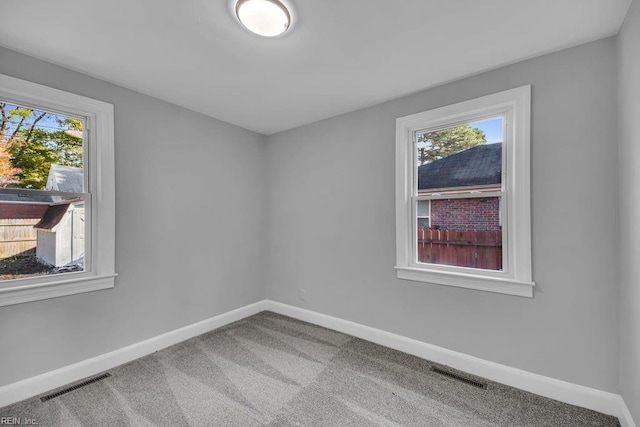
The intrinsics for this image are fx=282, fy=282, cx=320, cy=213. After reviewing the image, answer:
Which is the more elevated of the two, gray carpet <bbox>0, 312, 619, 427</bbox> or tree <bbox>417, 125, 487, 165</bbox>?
tree <bbox>417, 125, 487, 165</bbox>

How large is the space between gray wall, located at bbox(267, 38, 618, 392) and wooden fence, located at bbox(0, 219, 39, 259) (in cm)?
245

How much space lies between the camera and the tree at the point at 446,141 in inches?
95.1

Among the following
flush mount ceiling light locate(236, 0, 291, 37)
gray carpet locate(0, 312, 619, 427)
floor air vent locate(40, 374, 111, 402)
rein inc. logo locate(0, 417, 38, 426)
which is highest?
flush mount ceiling light locate(236, 0, 291, 37)

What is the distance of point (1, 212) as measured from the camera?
199 cm

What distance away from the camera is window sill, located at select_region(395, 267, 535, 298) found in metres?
2.10

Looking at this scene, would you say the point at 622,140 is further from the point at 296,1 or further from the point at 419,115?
the point at 296,1

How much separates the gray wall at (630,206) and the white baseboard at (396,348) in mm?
200

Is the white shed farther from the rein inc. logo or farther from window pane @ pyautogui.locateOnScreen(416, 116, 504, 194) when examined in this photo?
window pane @ pyautogui.locateOnScreen(416, 116, 504, 194)

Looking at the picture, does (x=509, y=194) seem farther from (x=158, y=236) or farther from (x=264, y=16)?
(x=158, y=236)

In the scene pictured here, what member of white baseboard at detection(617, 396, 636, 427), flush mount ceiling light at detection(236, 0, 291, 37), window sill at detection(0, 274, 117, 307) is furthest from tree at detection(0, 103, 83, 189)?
white baseboard at detection(617, 396, 636, 427)

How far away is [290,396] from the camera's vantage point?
6.70ft

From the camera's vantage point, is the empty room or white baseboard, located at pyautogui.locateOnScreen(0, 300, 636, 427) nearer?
the empty room

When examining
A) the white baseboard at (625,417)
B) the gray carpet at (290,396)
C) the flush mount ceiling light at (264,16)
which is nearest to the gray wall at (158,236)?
the gray carpet at (290,396)

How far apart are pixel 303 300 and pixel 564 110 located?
9.92ft
